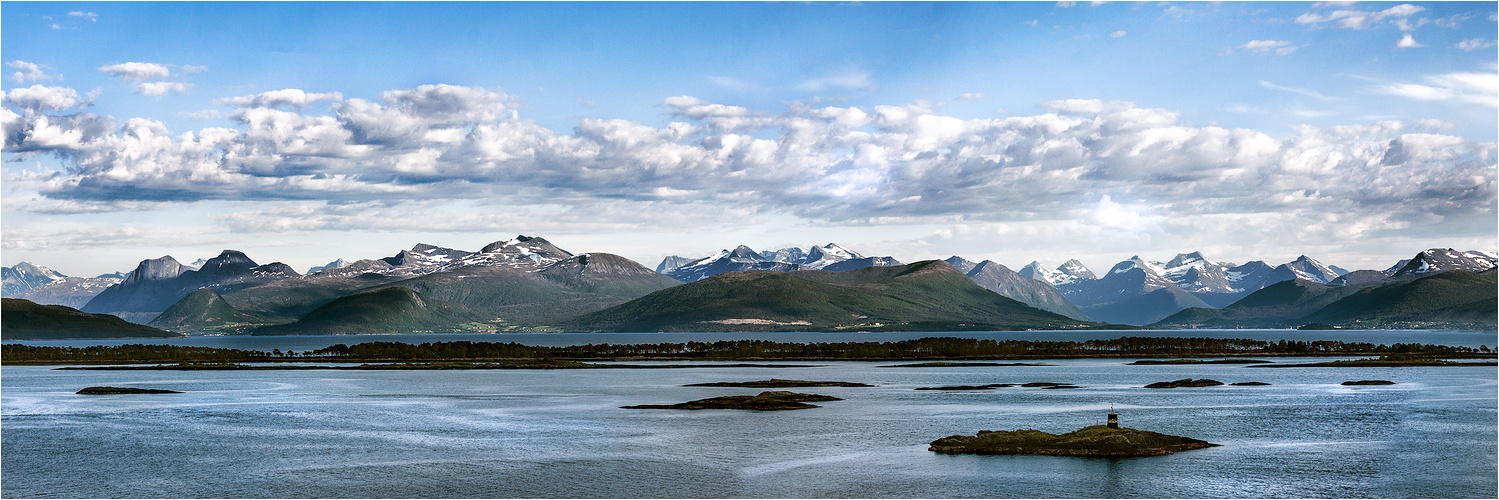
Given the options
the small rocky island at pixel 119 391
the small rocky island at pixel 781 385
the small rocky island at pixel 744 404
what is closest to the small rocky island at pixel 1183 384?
the small rocky island at pixel 781 385

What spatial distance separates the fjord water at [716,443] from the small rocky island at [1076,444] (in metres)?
1.71

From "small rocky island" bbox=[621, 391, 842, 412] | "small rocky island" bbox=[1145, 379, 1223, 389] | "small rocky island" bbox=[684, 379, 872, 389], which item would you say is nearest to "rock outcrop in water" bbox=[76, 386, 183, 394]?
"small rocky island" bbox=[684, 379, 872, 389]

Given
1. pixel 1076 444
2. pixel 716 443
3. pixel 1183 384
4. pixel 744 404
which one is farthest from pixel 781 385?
pixel 1076 444

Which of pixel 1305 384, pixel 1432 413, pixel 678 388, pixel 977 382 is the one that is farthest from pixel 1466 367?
pixel 678 388

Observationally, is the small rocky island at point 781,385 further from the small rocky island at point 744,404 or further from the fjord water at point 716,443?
the small rocky island at point 744,404

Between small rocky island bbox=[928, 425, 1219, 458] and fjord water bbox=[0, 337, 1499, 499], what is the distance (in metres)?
1.71

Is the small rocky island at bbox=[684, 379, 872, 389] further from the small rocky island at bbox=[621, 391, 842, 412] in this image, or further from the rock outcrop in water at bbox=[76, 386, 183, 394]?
the rock outcrop in water at bbox=[76, 386, 183, 394]

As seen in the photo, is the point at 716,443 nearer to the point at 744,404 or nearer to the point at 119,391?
the point at 744,404

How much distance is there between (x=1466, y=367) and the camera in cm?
19488

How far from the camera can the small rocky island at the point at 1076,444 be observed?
227ft

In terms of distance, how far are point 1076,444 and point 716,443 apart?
2348 cm

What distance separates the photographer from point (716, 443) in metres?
79.9

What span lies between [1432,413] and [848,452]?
57.6 meters

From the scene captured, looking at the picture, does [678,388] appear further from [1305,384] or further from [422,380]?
[1305,384]
